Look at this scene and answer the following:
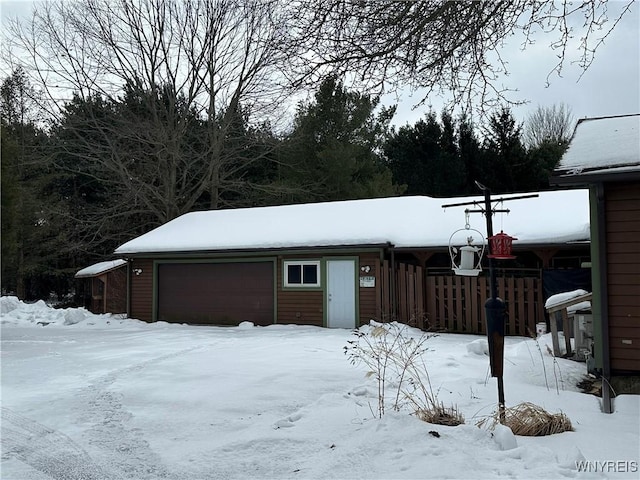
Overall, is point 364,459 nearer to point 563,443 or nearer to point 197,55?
point 563,443

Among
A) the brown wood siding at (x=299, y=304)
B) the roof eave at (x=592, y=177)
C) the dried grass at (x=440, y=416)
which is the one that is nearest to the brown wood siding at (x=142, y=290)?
the brown wood siding at (x=299, y=304)

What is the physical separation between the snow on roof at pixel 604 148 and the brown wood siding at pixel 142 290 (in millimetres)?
13547

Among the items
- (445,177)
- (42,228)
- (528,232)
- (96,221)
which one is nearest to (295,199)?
(445,177)

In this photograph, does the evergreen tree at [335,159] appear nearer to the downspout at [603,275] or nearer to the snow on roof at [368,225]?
the snow on roof at [368,225]

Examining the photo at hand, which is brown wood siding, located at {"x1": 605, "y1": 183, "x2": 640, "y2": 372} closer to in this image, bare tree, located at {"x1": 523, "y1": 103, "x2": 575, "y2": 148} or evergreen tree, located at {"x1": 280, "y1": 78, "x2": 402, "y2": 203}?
evergreen tree, located at {"x1": 280, "y1": 78, "x2": 402, "y2": 203}

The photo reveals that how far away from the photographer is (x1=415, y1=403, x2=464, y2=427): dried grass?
4594mm

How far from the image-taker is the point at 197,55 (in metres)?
23.2

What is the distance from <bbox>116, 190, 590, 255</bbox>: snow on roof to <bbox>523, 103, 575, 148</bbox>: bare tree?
1607 cm

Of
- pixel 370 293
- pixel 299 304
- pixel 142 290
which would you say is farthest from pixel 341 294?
pixel 142 290

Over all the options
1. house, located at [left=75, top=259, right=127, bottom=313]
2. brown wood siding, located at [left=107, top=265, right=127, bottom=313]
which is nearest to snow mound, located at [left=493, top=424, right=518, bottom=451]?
house, located at [left=75, top=259, right=127, bottom=313]

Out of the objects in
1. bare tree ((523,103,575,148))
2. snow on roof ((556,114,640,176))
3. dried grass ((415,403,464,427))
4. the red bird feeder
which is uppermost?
bare tree ((523,103,575,148))

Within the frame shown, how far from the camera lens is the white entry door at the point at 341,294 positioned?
1428cm

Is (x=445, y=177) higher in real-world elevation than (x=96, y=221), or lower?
higher

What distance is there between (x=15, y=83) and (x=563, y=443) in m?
29.3
